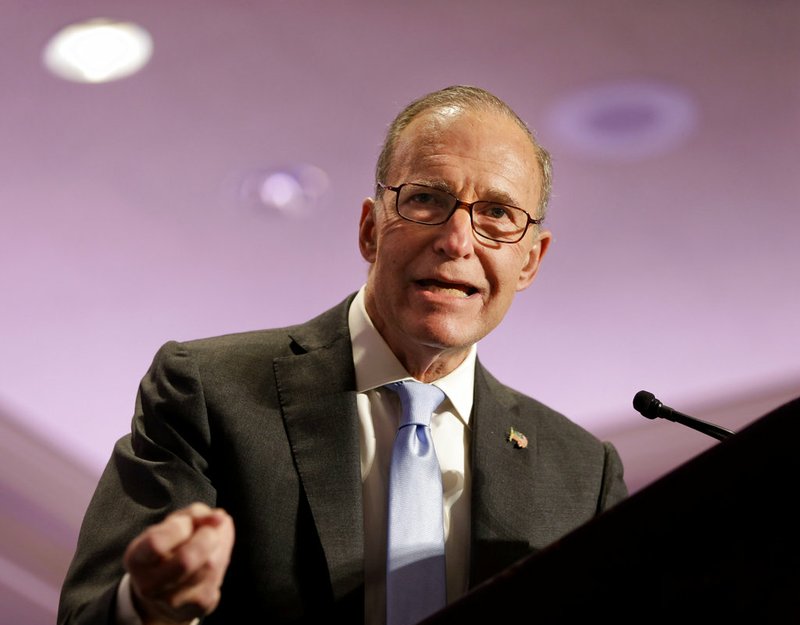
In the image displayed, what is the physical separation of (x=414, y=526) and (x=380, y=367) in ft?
1.11

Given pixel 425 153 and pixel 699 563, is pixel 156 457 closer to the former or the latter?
pixel 425 153

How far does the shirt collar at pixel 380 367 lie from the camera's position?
5.98 feet

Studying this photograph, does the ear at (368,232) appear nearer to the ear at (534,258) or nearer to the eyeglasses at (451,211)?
the eyeglasses at (451,211)

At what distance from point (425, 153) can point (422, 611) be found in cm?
85

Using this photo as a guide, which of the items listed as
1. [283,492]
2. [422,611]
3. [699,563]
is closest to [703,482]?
[699,563]

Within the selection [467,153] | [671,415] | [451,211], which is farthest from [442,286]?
[671,415]

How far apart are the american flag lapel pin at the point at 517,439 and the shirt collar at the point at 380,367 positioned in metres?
0.10

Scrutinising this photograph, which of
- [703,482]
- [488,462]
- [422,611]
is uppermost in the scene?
[703,482]

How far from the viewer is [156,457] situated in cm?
159

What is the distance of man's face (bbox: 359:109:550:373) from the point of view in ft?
5.78

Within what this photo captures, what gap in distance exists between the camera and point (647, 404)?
1.53 m

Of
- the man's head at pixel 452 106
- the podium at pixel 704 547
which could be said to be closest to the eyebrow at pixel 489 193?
the man's head at pixel 452 106

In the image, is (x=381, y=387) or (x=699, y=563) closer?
(x=699, y=563)

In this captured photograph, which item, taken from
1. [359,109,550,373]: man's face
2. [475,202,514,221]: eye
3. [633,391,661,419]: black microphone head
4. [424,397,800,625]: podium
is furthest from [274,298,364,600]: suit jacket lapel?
[424,397,800,625]: podium
